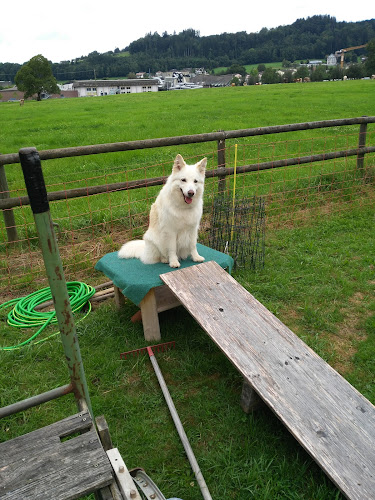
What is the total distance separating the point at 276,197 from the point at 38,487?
6.22 meters

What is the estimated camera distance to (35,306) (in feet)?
13.9

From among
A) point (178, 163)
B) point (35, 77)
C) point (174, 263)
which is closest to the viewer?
point (178, 163)

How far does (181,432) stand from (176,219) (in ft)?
6.47

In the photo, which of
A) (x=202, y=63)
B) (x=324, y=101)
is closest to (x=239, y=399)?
(x=324, y=101)

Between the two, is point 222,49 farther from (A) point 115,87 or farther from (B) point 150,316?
(B) point 150,316

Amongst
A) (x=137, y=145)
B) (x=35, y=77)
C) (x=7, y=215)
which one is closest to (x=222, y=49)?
(x=35, y=77)

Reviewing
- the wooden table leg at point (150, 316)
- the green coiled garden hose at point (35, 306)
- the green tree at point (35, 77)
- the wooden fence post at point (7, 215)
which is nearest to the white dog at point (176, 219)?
the wooden table leg at point (150, 316)

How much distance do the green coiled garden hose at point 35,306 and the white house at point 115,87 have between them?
247 ft

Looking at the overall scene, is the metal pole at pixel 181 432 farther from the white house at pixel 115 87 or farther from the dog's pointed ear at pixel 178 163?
the white house at pixel 115 87

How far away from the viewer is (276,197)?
7082mm

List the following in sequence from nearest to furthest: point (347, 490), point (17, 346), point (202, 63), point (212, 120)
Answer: point (347, 490) < point (17, 346) < point (212, 120) < point (202, 63)

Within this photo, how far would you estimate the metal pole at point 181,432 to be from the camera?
89.1 inches

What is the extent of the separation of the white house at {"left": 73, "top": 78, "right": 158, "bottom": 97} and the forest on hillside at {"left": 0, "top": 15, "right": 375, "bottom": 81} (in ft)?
58.0

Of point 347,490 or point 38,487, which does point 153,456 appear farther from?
point 347,490
